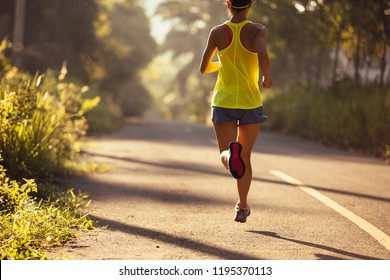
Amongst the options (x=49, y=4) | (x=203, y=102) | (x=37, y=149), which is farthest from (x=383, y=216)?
(x=203, y=102)

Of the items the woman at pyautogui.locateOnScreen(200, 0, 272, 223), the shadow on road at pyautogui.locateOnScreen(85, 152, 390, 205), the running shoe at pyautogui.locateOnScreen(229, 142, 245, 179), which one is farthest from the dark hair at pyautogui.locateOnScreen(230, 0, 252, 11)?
the shadow on road at pyautogui.locateOnScreen(85, 152, 390, 205)

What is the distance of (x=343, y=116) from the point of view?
1700 centimetres

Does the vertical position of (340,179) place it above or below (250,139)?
below

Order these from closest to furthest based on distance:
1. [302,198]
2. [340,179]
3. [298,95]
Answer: [302,198] → [340,179] → [298,95]

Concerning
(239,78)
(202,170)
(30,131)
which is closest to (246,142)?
(239,78)

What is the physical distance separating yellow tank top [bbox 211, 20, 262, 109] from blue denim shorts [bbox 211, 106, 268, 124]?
0.12 feet

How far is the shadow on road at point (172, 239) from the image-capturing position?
5.36 m

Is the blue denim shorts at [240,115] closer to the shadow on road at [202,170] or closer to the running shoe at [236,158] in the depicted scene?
the running shoe at [236,158]

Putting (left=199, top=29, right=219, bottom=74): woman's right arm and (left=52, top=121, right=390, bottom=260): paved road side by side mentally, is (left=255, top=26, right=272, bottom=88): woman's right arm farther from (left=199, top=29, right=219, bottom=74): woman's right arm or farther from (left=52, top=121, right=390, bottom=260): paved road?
(left=52, top=121, right=390, bottom=260): paved road

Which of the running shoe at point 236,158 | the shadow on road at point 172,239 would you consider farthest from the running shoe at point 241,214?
the shadow on road at point 172,239

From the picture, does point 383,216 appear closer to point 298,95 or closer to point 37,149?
point 37,149

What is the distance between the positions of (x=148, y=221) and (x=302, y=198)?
2.19m

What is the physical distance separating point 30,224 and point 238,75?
6.91ft
